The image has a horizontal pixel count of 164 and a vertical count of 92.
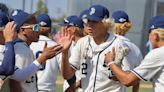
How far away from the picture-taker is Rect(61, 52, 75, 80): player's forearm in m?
5.50

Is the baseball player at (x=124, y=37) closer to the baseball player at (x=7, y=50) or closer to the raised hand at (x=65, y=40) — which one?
the raised hand at (x=65, y=40)

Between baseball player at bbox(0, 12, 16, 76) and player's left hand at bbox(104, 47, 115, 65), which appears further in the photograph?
player's left hand at bbox(104, 47, 115, 65)

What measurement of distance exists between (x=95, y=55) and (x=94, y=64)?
10 centimetres

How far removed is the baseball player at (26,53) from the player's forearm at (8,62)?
0.27m

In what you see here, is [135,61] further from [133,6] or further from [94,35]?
[133,6]

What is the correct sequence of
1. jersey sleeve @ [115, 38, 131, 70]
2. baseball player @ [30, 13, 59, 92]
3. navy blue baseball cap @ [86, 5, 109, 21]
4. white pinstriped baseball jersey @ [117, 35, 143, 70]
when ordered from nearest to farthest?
jersey sleeve @ [115, 38, 131, 70]
navy blue baseball cap @ [86, 5, 109, 21]
baseball player @ [30, 13, 59, 92]
white pinstriped baseball jersey @ [117, 35, 143, 70]

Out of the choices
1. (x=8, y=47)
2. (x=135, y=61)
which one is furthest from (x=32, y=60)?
(x=135, y=61)

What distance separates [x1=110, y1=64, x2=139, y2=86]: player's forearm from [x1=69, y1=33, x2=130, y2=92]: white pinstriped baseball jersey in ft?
1.55

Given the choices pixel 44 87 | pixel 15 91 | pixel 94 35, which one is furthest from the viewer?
pixel 44 87

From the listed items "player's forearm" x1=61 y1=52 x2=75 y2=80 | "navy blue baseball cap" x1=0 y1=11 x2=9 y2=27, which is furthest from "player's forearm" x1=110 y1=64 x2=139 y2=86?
"navy blue baseball cap" x1=0 y1=11 x2=9 y2=27

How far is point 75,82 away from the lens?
6.34 m

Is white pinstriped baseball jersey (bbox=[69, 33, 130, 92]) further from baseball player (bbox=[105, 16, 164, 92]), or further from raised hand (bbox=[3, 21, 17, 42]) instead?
raised hand (bbox=[3, 21, 17, 42])

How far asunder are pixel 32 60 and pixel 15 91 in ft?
1.19

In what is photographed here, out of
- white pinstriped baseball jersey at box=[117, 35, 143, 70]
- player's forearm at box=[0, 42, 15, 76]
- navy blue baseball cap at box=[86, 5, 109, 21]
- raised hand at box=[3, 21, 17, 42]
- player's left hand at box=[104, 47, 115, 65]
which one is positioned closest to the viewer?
player's forearm at box=[0, 42, 15, 76]
